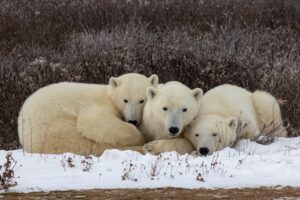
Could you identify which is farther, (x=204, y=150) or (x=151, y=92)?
(x=151, y=92)

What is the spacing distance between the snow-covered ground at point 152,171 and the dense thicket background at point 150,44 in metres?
2.21

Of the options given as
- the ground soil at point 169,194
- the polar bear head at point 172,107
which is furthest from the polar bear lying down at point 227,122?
the ground soil at point 169,194

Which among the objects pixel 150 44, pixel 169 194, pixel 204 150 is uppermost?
pixel 150 44

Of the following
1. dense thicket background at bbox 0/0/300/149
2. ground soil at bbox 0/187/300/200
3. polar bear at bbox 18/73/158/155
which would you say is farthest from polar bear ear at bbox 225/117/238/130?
ground soil at bbox 0/187/300/200

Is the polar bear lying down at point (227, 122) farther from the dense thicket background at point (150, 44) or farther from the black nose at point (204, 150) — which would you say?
the dense thicket background at point (150, 44)

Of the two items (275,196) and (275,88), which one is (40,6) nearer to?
(275,88)

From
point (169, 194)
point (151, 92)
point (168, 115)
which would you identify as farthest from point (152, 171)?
point (151, 92)

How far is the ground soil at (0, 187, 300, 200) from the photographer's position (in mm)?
4434

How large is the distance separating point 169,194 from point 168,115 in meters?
1.77

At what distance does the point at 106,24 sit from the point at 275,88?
5.77m

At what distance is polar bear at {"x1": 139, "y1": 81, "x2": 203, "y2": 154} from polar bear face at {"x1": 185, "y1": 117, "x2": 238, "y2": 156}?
0.08 meters

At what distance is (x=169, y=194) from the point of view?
4531 mm

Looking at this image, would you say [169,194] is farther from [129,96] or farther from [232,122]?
[129,96]

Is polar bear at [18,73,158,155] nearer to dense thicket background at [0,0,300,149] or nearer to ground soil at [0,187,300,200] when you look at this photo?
dense thicket background at [0,0,300,149]
